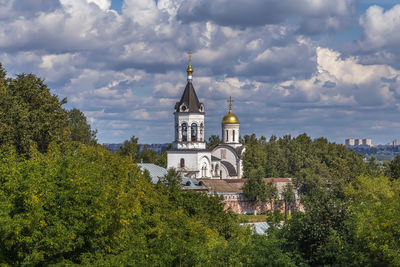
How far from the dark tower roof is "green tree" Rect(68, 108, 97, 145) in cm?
1901

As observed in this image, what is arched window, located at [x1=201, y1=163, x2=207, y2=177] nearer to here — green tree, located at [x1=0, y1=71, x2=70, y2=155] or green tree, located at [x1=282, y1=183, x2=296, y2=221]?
green tree, located at [x1=282, y1=183, x2=296, y2=221]

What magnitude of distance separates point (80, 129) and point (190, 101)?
23084 millimetres

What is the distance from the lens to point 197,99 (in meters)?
69.2

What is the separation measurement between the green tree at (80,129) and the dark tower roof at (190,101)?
1901 cm

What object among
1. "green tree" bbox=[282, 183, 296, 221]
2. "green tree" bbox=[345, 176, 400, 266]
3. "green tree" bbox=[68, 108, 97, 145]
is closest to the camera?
"green tree" bbox=[345, 176, 400, 266]

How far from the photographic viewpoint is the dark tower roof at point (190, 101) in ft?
223

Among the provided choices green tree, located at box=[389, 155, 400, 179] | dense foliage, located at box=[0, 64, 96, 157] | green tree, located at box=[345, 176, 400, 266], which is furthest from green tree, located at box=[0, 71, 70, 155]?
green tree, located at box=[389, 155, 400, 179]

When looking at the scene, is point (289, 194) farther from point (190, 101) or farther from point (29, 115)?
point (29, 115)

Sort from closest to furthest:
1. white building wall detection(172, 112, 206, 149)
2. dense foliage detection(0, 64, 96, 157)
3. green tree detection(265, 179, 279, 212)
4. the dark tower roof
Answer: dense foliage detection(0, 64, 96, 157), white building wall detection(172, 112, 206, 149), the dark tower roof, green tree detection(265, 179, 279, 212)

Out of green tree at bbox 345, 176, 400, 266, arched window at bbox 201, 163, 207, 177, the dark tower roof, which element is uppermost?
the dark tower roof

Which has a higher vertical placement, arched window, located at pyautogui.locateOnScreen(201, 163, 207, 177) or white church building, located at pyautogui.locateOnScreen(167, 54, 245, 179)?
white church building, located at pyautogui.locateOnScreen(167, 54, 245, 179)

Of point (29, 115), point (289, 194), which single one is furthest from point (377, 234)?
point (289, 194)

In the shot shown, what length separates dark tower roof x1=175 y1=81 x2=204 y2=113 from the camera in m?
68.0

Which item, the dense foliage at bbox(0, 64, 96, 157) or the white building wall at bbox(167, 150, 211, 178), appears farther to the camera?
the white building wall at bbox(167, 150, 211, 178)
